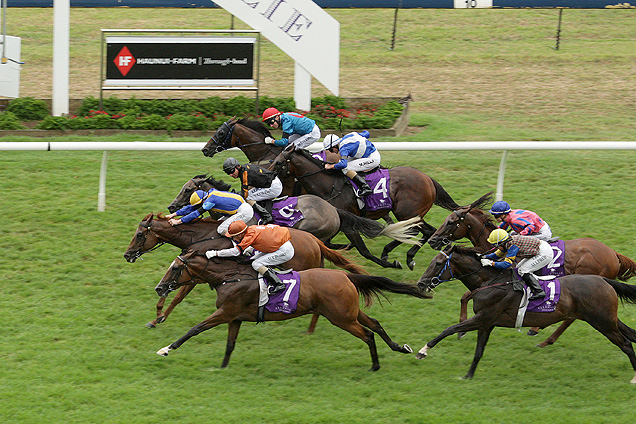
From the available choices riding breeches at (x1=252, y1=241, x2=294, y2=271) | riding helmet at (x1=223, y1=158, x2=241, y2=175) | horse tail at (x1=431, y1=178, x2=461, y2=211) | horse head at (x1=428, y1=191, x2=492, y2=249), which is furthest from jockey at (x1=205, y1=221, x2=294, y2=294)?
horse tail at (x1=431, y1=178, x2=461, y2=211)

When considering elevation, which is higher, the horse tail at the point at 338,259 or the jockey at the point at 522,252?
the jockey at the point at 522,252

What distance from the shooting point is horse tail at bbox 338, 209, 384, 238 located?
8.70m

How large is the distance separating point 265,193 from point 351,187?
1217 millimetres

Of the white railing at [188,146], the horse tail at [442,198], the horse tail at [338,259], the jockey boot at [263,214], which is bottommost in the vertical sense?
the horse tail at [338,259]

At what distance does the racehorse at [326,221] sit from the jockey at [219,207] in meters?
0.28

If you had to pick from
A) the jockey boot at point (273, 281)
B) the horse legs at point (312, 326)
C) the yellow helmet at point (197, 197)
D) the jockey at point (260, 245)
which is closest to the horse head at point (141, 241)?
the yellow helmet at point (197, 197)

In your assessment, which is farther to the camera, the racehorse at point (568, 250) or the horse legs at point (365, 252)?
the horse legs at point (365, 252)

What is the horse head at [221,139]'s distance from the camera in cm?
943

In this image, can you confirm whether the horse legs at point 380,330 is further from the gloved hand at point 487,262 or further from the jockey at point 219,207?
the jockey at point 219,207

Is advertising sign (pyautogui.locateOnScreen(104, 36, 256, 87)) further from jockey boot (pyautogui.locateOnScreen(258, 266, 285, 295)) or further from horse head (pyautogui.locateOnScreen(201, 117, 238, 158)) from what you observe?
jockey boot (pyautogui.locateOnScreen(258, 266, 285, 295))

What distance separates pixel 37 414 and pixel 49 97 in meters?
9.91

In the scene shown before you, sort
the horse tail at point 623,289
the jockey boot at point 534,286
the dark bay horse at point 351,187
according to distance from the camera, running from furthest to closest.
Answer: the dark bay horse at point 351,187 → the horse tail at point 623,289 → the jockey boot at point 534,286

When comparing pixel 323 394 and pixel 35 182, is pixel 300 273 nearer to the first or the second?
pixel 323 394

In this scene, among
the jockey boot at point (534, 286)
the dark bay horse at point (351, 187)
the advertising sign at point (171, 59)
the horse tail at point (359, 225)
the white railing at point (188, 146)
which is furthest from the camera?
the advertising sign at point (171, 59)
